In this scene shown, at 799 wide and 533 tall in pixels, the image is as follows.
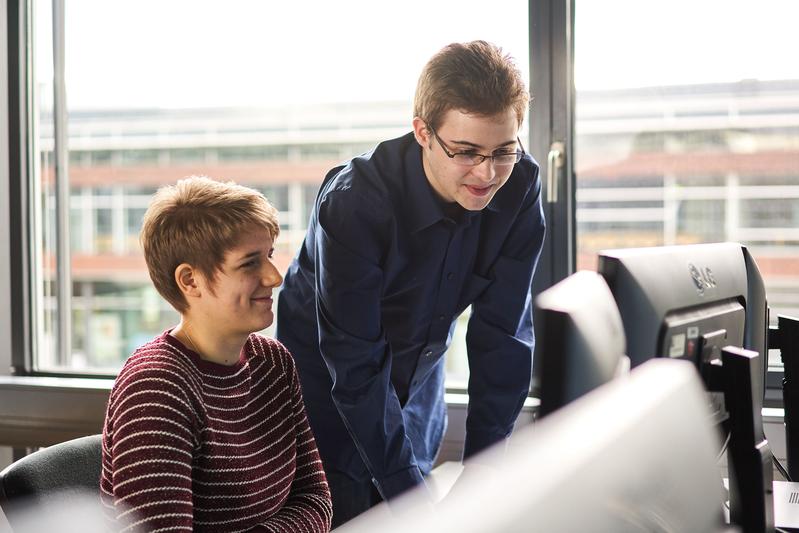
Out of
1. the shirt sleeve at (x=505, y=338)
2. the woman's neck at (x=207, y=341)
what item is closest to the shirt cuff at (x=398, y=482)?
the shirt sleeve at (x=505, y=338)

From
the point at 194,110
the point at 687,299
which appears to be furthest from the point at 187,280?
the point at 194,110

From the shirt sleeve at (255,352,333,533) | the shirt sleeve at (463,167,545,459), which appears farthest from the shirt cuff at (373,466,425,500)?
the shirt sleeve at (463,167,545,459)

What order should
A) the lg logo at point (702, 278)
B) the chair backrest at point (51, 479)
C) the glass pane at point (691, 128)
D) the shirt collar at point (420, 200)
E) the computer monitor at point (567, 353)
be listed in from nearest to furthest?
the computer monitor at point (567, 353)
the lg logo at point (702, 278)
the chair backrest at point (51, 479)
the shirt collar at point (420, 200)
the glass pane at point (691, 128)

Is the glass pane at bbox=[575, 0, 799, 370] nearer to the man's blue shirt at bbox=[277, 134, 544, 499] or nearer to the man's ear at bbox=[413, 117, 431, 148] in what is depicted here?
the man's blue shirt at bbox=[277, 134, 544, 499]

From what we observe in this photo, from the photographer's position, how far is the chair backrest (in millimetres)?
1261

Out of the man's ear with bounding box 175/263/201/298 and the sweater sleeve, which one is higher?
the man's ear with bounding box 175/263/201/298

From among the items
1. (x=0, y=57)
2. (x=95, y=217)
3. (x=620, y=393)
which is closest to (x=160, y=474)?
(x=620, y=393)

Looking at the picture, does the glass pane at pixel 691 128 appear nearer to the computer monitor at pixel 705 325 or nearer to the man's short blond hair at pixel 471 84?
the man's short blond hair at pixel 471 84

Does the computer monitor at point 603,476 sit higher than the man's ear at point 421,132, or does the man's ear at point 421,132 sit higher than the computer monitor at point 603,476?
the man's ear at point 421,132

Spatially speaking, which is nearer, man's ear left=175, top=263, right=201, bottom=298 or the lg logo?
the lg logo

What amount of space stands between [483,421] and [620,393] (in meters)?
1.12

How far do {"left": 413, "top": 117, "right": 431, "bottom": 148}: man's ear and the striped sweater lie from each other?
0.43 meters

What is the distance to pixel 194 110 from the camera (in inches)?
103

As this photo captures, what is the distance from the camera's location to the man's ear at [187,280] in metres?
1.32
